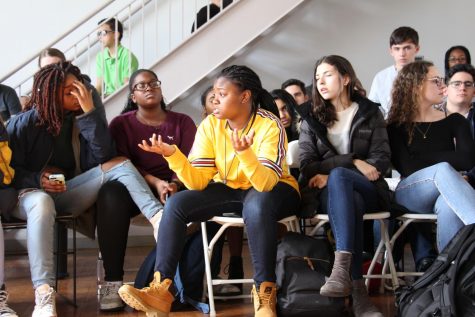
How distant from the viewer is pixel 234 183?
319cm

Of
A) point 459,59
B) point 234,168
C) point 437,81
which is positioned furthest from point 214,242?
point 459,59

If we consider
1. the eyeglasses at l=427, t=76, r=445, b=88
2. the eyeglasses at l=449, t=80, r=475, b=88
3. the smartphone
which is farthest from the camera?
the eyeglasses at l=449, t=80, r=475, b=88

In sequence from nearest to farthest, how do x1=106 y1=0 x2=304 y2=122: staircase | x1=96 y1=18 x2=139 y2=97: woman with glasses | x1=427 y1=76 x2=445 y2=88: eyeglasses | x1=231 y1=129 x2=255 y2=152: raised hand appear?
x1=231 y1=129 x2=255 y2=152: raised hand < x1=427 y1=76 x2=445 y2=88: eyeglasses < x1=106 y1=0 x2=304 y2=122: staircase < x1=96 y1=18 x2=139 y2=97: woman with glasses

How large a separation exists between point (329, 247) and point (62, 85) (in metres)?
1.51

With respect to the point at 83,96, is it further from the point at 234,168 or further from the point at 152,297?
the point at 152,297

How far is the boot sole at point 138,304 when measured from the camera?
2812 millimetres

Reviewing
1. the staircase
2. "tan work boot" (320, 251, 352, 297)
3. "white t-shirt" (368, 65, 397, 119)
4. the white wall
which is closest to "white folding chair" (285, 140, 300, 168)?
"tan work boot" (320, 251, 352, 297)

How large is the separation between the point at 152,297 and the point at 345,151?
3.84 feet

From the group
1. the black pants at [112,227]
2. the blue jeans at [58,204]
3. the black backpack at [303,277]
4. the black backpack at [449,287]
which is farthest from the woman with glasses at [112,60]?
the black backpack at [449,287]

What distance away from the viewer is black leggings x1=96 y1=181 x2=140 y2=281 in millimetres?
3395

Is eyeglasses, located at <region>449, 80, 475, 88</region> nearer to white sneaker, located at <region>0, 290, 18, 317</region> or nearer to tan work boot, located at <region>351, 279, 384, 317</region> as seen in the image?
tan work boot, located at <region>351, 279, 384, 317</region>

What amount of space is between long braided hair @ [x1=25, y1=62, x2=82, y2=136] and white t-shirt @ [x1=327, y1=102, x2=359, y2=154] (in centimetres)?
132

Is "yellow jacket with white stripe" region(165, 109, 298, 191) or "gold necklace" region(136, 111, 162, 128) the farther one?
"gold necklace" region(136, 111, 162, 128)

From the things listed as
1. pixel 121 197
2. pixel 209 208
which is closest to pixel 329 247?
pixel 209 208
